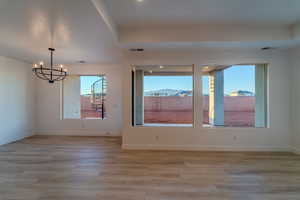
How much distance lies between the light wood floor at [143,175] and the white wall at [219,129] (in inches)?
13.2

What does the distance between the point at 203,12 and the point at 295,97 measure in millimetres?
3295

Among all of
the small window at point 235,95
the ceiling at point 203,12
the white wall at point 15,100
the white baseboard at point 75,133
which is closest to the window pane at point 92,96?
the white baseboard at point 75,133

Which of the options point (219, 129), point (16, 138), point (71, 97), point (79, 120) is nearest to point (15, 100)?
point (16, 138)

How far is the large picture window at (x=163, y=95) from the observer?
483 centimetres

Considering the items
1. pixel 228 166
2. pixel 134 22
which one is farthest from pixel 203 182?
pixel 134 22

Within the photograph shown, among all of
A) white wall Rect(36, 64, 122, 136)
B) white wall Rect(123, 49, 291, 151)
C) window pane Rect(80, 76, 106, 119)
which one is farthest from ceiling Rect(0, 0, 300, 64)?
window pane Rect(80, 76, 106, 119)

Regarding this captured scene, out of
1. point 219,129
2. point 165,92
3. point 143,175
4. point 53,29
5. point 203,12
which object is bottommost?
point 143,175

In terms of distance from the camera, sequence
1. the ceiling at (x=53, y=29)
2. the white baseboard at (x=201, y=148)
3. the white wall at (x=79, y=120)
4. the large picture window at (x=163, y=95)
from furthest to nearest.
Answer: the white wall at (x=79, y=120) → the large picture window at (x=163, y=95) → the white baseboard at (x=201, y=148) → the ceiling at (x=53, y=29)

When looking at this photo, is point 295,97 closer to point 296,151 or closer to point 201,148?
point 296,151

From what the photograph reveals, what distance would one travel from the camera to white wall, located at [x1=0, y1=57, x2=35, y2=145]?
5.14m

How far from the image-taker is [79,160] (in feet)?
12.5

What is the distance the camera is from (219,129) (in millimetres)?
4609

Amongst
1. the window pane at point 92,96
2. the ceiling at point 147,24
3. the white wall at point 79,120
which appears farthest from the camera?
the window pane at point 92,96

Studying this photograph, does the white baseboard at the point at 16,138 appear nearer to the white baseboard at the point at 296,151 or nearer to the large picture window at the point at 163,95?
the large picture window at the point at 163,95
